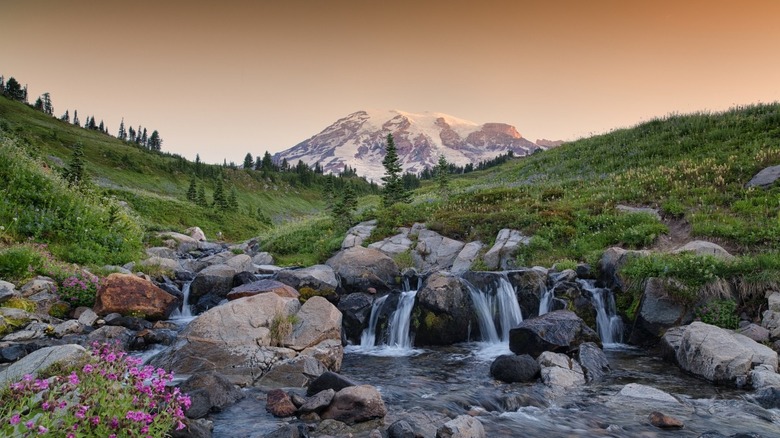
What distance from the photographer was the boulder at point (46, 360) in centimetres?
733

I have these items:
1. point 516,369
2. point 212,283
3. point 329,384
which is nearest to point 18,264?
point 212,283

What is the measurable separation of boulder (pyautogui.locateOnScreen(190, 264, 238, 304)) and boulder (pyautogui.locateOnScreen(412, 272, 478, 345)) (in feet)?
25.8

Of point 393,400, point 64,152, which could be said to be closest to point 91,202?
point 393,400

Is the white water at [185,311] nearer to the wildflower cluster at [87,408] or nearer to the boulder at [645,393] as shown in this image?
the wildflower cluster at [87,408]

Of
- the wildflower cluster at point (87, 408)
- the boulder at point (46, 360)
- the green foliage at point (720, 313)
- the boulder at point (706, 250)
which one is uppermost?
the boulder at point (706, 250)

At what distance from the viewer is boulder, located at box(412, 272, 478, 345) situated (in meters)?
13.9

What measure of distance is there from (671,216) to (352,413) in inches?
726

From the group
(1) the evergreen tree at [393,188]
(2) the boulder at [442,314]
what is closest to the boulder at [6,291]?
(2) the boulder at [442,314]

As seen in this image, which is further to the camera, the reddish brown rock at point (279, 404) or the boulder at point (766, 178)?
the boulder at point (766, 178)

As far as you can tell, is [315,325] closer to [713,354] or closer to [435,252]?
[713,354]

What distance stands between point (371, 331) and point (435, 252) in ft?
27.1

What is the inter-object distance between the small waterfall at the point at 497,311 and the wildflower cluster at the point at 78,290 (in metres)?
12.4

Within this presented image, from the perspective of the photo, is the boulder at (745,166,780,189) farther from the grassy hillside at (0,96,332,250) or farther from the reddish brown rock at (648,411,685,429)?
the grassy hillside at (0,96,332,250)

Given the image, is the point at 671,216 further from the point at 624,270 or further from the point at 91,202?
the point at 91,202
